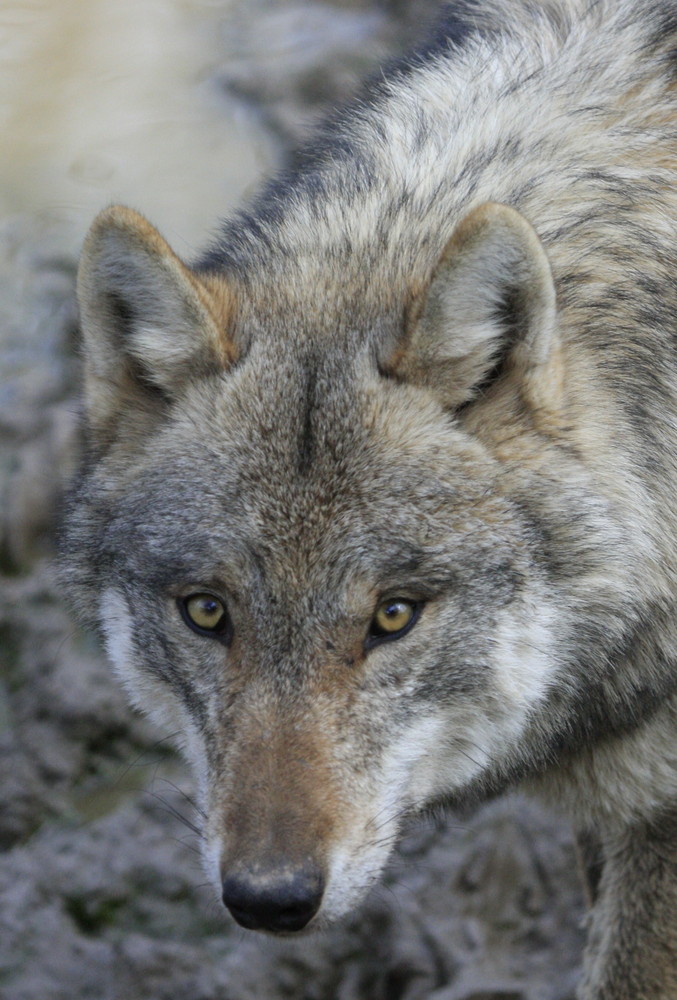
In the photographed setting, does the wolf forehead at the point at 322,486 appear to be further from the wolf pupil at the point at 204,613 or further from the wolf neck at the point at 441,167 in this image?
the wolf neck at the point at 441,167

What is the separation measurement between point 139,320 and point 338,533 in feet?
3.17

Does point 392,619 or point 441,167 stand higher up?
point 441,167

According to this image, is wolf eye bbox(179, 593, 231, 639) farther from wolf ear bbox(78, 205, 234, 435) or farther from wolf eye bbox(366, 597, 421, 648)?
wolf ear bbox(78, 205, 234, 435)

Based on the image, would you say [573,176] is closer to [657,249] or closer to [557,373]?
[657,249]

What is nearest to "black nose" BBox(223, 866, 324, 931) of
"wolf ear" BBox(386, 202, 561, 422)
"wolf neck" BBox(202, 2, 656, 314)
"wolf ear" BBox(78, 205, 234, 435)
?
"wolf ear" BBox(386, 202, 561, 422)

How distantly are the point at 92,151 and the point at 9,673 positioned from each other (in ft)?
12.8

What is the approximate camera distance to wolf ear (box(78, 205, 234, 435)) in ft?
11.9

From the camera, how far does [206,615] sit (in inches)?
147

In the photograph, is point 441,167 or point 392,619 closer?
point 392,619

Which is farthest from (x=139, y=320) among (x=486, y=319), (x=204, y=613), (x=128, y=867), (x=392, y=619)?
(x=128, y=867)

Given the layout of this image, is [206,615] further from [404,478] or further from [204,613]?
[404,478]

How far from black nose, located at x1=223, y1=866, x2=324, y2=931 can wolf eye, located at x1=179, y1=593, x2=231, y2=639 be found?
30.0 inches

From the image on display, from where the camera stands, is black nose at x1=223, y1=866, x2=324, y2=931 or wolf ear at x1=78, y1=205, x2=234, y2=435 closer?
black nose at x1=223, y1=866, x2=324, y2=931

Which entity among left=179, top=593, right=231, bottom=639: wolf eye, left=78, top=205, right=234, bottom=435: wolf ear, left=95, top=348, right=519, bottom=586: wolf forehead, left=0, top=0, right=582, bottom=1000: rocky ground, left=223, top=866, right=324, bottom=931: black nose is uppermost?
left=78, top=205, right=234, bottom=435: wolf ear
